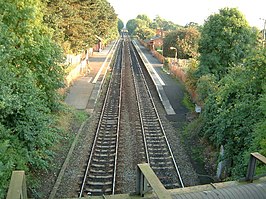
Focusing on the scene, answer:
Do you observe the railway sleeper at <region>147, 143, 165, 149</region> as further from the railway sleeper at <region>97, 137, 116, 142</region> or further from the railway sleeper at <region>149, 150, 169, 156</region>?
the railway sleeper at <region>97, 137, 116, 142</region>

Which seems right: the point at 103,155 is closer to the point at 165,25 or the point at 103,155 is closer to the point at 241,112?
the point at 241,112

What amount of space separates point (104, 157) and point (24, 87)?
4.88 m

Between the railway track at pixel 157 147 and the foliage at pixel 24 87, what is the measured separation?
4.47 metres

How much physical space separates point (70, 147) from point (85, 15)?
77.1 feet

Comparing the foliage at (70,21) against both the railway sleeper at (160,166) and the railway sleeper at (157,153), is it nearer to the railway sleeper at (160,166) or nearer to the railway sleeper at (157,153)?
the railway sleeper at (157,153)

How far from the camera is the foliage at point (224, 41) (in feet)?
71.3

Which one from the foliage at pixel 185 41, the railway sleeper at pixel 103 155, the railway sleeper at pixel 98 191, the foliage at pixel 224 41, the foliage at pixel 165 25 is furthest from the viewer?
the foliage at pixel 165 25

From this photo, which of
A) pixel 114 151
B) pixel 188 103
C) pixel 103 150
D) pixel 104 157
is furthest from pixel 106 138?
pixel 188 103

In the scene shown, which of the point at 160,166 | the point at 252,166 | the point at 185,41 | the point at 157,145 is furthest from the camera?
the point at 185,41

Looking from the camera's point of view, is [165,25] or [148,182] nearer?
[148,182]

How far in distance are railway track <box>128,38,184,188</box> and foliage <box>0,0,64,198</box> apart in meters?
4.47

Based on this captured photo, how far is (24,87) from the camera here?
1146cm

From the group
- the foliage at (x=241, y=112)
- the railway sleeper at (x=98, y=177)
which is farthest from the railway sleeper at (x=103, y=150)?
the foliage at (x=241, y=112)

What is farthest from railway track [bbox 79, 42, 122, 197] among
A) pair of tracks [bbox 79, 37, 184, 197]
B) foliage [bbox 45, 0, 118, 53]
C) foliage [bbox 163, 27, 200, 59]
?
foliage [bbox 163, 27, 200, 59]
